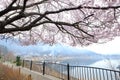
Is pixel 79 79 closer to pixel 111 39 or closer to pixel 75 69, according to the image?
pixel 75 69

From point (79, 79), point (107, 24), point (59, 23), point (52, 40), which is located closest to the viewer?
point (107, 24)

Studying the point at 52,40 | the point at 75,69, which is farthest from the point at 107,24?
the point at 52,40

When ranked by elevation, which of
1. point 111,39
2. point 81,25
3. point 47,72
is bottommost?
point 47,72

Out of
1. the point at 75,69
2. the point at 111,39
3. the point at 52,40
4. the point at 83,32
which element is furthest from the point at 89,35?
the point at 52,40

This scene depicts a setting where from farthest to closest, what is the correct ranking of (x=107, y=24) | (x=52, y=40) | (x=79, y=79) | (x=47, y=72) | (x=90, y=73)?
(x=47, y=72) → (x=52, y=40) → (x=79, y=79) → (x=90, y=73) → (x=107, y=24)

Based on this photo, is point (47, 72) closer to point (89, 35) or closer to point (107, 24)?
point (89, 35)

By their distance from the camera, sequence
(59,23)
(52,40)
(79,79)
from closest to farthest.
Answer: (59,23), (79,79), (52,40)

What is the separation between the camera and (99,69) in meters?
9.05

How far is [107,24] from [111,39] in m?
1.38

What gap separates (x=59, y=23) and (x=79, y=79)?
3.52 meters

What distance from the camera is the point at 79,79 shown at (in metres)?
10.9

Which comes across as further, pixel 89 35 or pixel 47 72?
pixel 47 72

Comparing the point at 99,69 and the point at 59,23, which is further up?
the point at 59,23

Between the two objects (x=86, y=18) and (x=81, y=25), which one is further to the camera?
(x=81, y=25)
